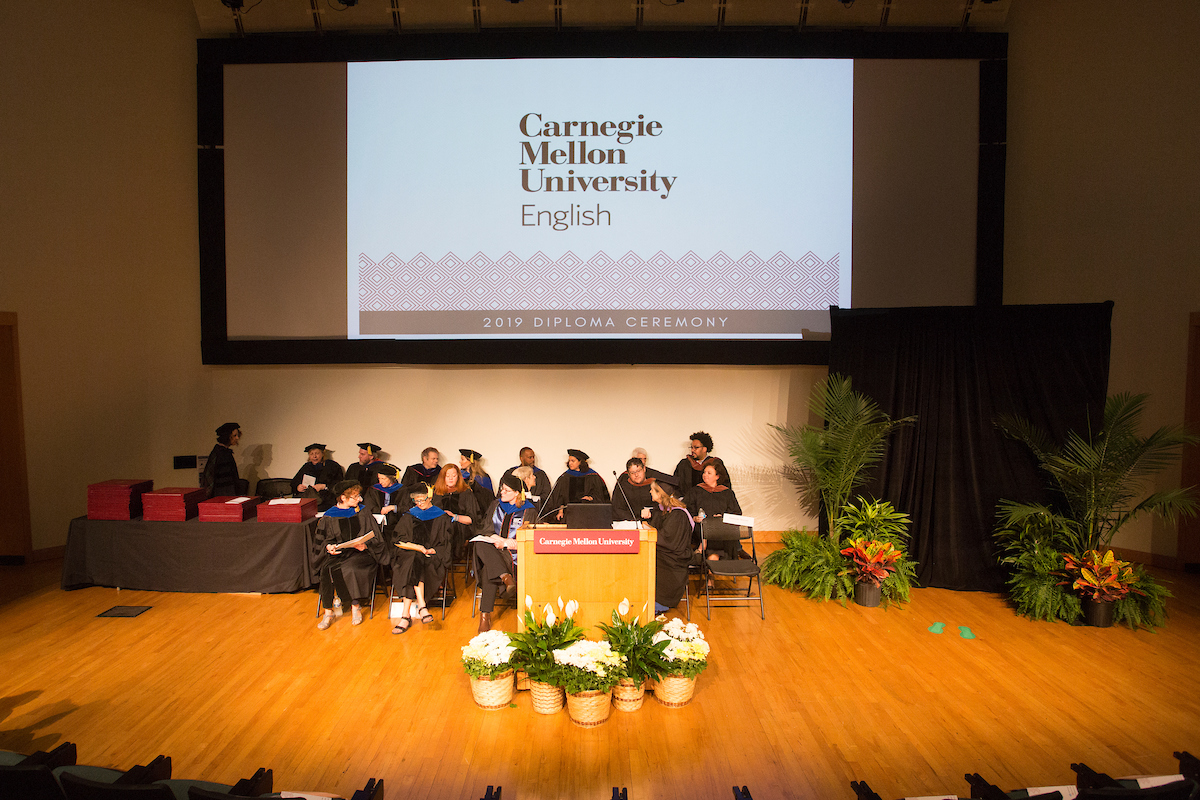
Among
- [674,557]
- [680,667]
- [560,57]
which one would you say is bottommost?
[680,667]

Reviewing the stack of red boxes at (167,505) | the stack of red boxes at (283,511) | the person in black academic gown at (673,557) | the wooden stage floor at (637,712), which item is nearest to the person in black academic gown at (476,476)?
the wooden stage floor at (637,712)

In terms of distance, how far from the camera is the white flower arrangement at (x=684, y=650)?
12.2 ft

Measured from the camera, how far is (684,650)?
3725 mm

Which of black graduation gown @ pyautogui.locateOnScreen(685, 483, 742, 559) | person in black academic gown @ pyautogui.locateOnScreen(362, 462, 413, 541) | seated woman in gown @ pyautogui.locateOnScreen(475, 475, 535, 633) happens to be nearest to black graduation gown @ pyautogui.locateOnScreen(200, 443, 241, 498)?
person in black academic gown @ pyautogui.locateOnScreen(362, 462, 413, 541)

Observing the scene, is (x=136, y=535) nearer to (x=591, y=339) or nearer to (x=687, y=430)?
(x=591, y=339)

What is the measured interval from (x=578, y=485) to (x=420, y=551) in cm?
199

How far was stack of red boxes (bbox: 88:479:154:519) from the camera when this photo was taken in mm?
5724

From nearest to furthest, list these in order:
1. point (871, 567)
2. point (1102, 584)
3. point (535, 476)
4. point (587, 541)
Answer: point (587, 541)
point (1102, 584)
point (871, 567)
point (535, 476)

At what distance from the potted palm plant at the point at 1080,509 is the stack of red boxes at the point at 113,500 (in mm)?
7672

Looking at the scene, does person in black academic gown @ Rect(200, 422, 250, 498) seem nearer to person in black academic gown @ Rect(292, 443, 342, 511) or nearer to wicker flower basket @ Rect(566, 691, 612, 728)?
person in black academic gown @ Rect(292, 443, 342, 511)

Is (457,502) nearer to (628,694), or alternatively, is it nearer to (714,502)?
(714,502)

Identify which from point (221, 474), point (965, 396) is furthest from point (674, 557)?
point (221, 474)

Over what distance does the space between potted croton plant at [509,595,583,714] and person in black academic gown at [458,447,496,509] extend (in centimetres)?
249

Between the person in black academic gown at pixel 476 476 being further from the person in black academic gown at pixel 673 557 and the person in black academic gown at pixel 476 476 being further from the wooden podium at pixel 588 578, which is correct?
the wooden podium at pixel 588 578
